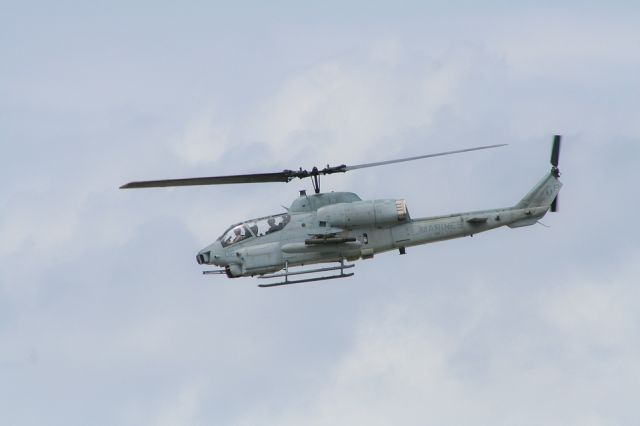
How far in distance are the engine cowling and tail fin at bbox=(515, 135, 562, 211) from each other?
326 centimetres

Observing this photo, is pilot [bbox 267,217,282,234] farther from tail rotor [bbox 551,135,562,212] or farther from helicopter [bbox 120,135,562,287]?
tail rotor [bbox 551,135,562,212]

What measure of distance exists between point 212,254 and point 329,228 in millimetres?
3340

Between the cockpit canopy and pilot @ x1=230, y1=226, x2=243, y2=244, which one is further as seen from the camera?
pilot @ x1=230, y1=226, x2=243, y2=244

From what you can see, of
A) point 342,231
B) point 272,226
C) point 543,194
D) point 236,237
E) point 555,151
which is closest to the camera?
point 342,231

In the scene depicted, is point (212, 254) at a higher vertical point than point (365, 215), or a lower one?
lower

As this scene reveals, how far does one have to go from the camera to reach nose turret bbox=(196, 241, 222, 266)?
22.7 m

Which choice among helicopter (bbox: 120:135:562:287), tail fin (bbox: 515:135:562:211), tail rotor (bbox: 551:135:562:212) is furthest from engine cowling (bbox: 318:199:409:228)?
tail rotor (bbox: 551:135:562:212)

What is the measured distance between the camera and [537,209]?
22344 mm

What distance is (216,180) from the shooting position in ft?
70.1

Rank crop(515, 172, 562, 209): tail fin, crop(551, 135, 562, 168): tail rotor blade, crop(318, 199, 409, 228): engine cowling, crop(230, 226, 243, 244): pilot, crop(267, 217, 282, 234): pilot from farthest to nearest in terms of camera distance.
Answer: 1. crop(551, 135, 562, 168): tail rotor blade
2. crop(230, 226, 243, 244): pilot
3. crop(515, 172, 562, 209): tail fin
4. crop(267, 217, 282, 234): pilot
5. crop(318, 199, 409, 228): engine cowling

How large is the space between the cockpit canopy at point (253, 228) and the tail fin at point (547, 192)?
6190 millimetres

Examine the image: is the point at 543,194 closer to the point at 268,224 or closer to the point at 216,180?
the point at 268,224

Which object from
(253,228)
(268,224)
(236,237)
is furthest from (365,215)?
(236,237)

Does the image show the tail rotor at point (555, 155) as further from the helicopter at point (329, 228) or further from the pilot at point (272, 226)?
the pilot at point (272, 226)
